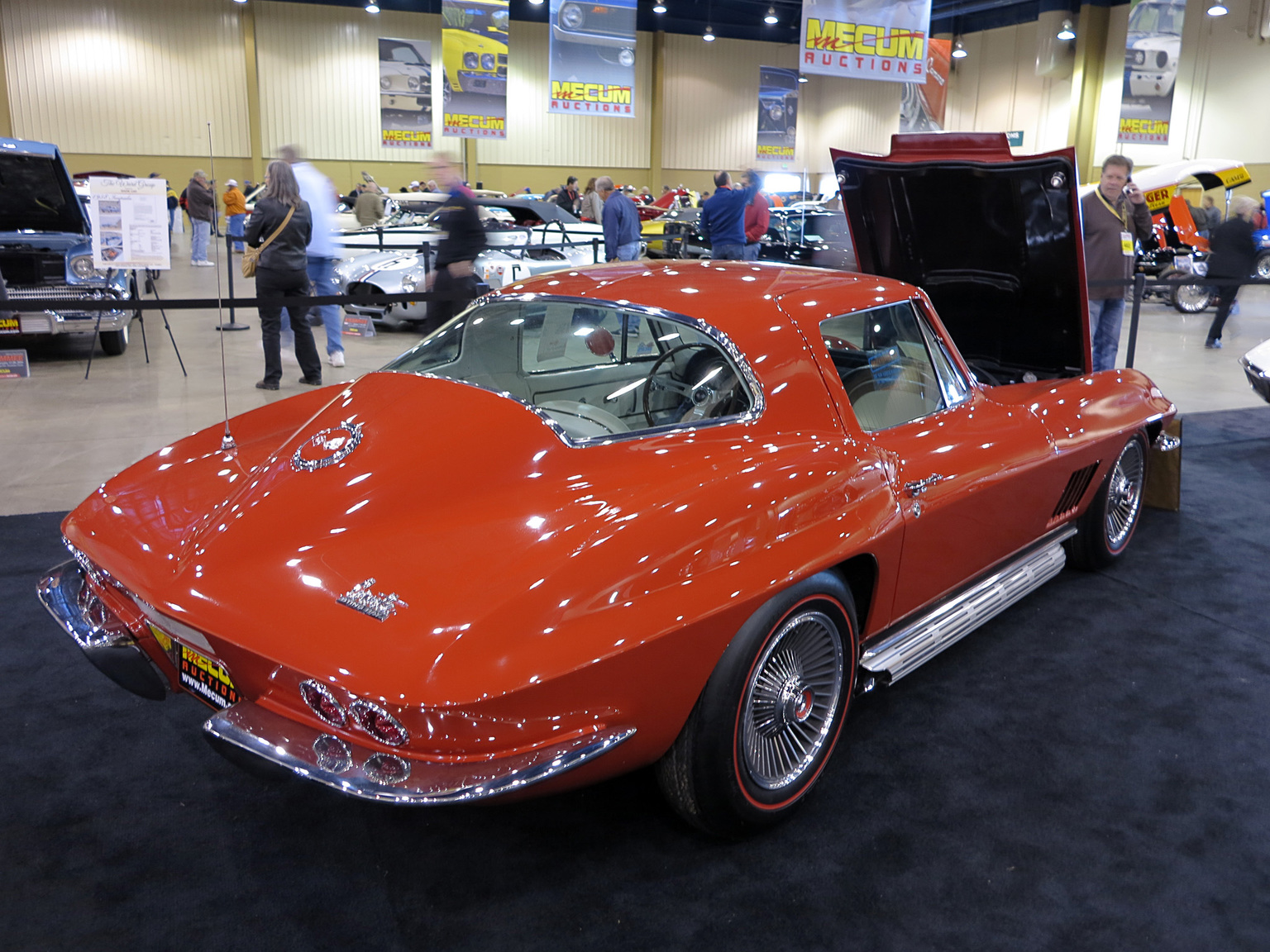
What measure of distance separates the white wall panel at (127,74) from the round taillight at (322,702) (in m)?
28.0

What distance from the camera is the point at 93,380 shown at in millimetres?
7793

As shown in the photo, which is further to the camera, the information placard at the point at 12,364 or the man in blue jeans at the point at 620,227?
the man in blue jeans at the point at 620,227

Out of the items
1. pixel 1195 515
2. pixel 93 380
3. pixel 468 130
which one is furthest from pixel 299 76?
pixel 1195 515

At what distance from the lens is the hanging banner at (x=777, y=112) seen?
829 inches

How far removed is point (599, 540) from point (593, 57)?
1372cm

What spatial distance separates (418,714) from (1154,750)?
224 centimetres

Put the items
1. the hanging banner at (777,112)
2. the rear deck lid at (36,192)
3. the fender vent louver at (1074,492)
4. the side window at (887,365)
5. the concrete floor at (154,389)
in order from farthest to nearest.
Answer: the hanging banner at (777,112) → the rear deck lid at (36,192) → the concrete floor at (154,389) → the fender vent louver at (1074,492) → the side window at (887,365)

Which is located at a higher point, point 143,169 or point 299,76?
point 299,76

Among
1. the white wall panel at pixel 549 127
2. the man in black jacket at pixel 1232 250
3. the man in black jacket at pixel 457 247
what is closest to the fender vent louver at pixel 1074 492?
the man in black jacket at pixel 457 247

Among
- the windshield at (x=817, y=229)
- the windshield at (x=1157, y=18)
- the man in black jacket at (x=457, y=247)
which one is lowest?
the man in black jacket at (x=457, y=247)

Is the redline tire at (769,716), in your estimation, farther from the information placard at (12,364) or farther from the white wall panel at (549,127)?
the white wall panel at (549,127)

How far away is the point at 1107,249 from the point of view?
672 cm

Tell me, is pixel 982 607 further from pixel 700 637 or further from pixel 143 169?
A: pixel 143 169

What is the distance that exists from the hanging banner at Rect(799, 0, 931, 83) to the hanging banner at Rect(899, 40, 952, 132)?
122 inches
